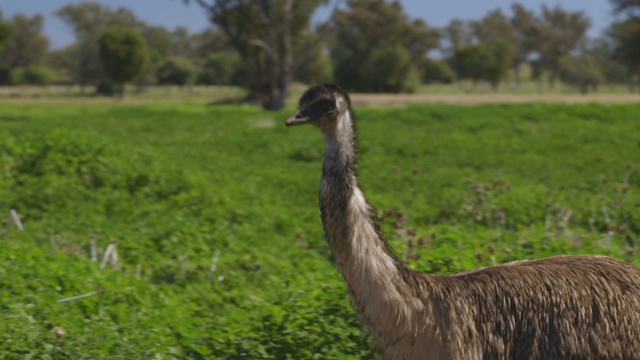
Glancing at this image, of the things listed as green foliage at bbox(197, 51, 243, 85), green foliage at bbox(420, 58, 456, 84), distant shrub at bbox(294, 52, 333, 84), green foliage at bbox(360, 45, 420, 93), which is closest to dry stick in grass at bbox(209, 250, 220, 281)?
green foliage at bbox(360, 45, 420, 93)

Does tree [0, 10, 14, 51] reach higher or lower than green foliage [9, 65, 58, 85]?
higher

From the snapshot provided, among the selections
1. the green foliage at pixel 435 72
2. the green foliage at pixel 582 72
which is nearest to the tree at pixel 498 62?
the green foliage at pixel 582 72

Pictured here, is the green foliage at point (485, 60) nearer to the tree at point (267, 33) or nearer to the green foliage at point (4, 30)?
the tree at point (267, 33)

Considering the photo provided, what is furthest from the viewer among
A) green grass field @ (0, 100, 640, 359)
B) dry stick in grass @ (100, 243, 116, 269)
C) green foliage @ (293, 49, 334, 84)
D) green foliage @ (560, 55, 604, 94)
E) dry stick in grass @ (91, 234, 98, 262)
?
green foliage @ (560, 55, 604, 94)

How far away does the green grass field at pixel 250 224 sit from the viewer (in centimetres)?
634

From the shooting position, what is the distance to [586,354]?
428cm

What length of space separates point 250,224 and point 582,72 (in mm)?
77548

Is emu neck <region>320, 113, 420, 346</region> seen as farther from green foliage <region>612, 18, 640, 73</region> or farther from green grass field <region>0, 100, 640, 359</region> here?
green foliage <region>612, 18, 640, 73</region>

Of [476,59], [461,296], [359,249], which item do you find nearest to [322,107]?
[359,249]

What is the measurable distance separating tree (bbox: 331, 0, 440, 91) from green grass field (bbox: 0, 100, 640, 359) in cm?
4411

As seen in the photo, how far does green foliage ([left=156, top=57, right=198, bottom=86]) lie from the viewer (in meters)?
86.4

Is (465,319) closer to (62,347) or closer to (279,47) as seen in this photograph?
(62,347)

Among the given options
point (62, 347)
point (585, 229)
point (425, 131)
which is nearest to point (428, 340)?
point (62, 347)

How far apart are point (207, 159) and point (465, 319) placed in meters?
13.5
